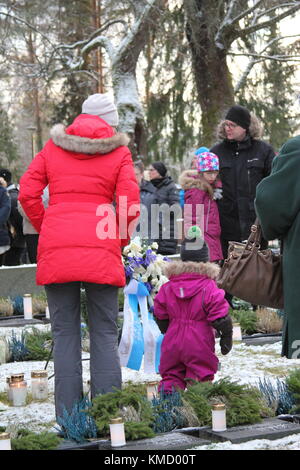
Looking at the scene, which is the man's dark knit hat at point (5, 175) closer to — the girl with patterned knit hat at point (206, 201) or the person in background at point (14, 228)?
the person in background at point (14, 228)

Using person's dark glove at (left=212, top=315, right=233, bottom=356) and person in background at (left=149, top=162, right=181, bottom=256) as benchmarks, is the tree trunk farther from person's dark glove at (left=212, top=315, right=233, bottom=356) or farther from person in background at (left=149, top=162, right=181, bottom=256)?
person's dark glove at (left=212, top=315, right=233, bottom=356)

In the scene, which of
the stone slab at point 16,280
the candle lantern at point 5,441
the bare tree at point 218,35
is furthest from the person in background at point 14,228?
the candle lantern at point 5,441

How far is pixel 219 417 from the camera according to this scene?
5039mm

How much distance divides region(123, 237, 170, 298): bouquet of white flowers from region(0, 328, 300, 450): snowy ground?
692 mm

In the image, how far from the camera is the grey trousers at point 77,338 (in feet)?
18.1

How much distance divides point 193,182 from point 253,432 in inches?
184

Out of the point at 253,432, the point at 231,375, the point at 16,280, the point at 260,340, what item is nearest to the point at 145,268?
the point at 231,375

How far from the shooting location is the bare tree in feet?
61.8

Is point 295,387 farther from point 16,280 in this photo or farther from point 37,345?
point 16,280

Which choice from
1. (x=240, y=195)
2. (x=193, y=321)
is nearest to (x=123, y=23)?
(x=240, y=195)

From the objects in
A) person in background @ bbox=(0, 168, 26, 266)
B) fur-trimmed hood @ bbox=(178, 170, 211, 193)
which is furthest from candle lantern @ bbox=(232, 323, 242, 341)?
person in background @ bbox=(0, 168, 26, 266)

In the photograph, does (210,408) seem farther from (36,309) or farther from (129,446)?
(36,309)

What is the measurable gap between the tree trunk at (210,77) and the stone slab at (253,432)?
14967mm
